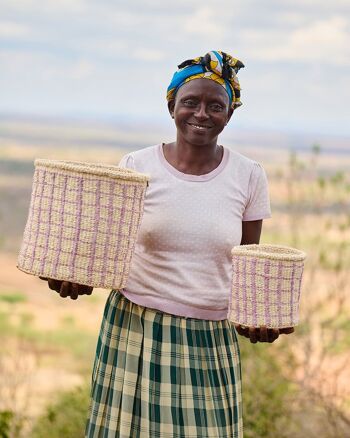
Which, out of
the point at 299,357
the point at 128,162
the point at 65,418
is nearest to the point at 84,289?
the point at 128,162

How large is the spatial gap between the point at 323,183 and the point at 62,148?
10401 millimetres

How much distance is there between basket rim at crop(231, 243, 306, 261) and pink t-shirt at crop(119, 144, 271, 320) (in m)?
0.07

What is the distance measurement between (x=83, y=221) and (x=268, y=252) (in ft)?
1.79

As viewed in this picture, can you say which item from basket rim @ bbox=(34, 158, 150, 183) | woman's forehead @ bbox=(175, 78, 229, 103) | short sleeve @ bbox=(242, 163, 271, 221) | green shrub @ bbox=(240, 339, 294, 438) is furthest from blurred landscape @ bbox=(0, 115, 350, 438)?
basket rim @ bbox=(34, 158, 150, 183)

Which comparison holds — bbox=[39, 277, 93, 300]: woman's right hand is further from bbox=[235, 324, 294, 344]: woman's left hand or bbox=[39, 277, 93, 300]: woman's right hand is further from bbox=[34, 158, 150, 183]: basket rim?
bbox=[235, 324, 294, 344]: woman's left hand

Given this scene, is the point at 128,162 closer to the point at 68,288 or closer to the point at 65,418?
the point at 68,288

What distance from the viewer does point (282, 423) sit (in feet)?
17.5

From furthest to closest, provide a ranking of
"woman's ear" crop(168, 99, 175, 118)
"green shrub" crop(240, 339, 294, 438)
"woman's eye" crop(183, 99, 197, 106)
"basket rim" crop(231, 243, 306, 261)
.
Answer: "green shrub" crop(240, 339, 294, 438)
"woman's ear" crop(168, 99, 175, 118)
"woman's eye" crop(183, 99, 197, 106)
"basket rim" crop(231, 243, 306, 261)

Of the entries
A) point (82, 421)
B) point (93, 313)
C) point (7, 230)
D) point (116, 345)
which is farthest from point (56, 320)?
point (116, 345)

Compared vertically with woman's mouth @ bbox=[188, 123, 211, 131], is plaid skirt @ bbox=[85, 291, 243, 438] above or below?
below

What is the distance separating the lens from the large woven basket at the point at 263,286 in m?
2.77

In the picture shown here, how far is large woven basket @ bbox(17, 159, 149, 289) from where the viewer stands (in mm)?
2643

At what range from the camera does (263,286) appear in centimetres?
278

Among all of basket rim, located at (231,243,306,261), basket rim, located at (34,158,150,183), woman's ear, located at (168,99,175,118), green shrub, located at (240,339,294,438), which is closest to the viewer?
basket rim, located at (34,158,150,183)
